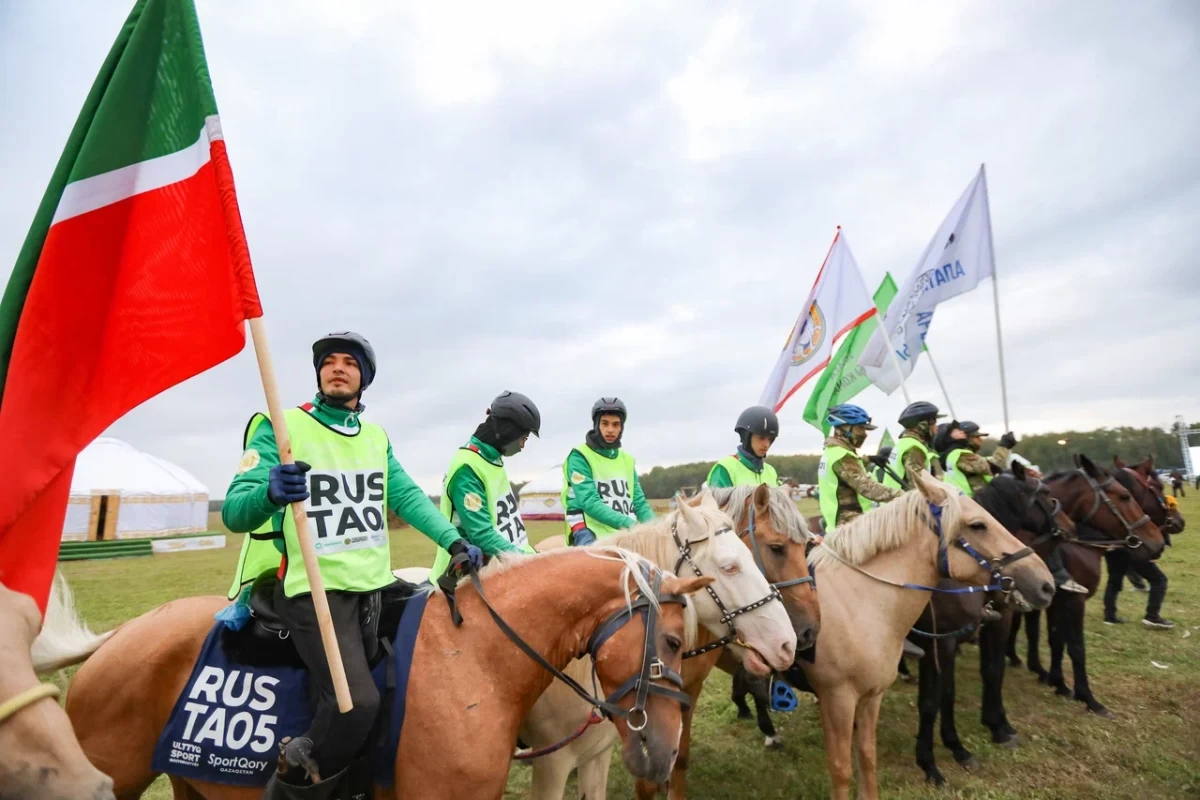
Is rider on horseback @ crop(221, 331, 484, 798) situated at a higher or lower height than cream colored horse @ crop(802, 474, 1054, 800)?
higher

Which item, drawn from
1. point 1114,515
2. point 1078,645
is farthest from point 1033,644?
point 1114,515

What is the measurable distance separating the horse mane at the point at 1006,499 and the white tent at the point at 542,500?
130 ft

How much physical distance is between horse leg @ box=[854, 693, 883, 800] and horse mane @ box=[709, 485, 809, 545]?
5.48 ft

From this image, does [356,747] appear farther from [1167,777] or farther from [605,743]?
[1167,777]

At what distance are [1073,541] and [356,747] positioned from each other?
29.5 ft

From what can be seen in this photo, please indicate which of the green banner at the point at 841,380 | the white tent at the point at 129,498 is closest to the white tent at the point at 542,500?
the white tent at the point at 129,498

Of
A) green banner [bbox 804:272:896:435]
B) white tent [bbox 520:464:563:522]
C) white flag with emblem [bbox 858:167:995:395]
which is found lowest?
white tent [bbox 520:464:563:522]

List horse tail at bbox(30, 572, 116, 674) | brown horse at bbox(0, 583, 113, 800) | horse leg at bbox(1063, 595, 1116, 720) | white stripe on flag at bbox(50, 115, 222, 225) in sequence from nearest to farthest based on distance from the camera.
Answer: brown horse at bbox(0, 583, 113, 800)
white stripe on flag at bbox(50, 115, 222, 225)
horse tail at bbox(30, 572, 116, 674)
horse leg at bbox(1063, 595, 1116, 720)

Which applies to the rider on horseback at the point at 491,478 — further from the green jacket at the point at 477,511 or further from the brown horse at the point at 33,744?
the brown horse at the point at 33,744

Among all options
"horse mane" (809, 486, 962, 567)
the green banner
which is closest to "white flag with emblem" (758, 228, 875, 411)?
the green banner

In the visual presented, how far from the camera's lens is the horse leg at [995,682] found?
639cm

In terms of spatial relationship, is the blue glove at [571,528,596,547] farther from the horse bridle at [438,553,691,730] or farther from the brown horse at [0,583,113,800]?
the brown horse at [0,583,113,800]

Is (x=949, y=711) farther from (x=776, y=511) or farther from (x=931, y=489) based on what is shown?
(x=776, y=511)

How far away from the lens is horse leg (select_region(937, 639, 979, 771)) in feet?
19.4
